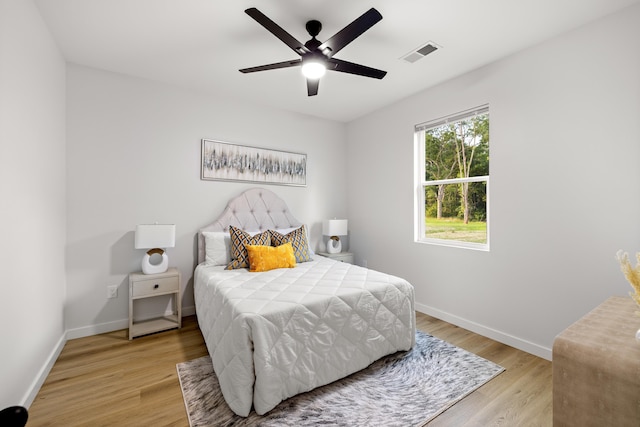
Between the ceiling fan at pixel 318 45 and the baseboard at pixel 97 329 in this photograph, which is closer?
the ceiling fan at pixel 318 45

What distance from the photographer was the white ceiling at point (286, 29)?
187 cm

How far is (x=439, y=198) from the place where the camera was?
3.18 meters

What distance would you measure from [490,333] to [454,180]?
1.52 meters

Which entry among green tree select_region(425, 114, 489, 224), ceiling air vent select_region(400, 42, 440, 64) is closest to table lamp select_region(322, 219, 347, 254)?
green tree select_region(425, 114, 489, 224)

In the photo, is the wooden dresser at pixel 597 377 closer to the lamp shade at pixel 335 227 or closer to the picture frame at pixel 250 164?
the lamp shade at pixel 335 227

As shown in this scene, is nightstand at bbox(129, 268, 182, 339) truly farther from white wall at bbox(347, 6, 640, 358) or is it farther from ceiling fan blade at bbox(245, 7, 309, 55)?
white wall at bbox(347, 6, 640, 358)

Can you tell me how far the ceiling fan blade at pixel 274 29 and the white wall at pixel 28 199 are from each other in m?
1.30

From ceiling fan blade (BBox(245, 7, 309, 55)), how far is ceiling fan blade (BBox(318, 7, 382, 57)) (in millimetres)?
146

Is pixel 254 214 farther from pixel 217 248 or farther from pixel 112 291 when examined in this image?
pixel 112 291

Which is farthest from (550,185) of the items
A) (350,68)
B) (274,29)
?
(274,29)

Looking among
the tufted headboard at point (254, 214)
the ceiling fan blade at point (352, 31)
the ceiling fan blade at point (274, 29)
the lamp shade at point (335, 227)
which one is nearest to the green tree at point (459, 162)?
the lamp shade at point (335, 227)

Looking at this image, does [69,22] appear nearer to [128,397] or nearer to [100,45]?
[100,45]

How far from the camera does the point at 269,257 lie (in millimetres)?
2746

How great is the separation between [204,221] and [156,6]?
2011mm
